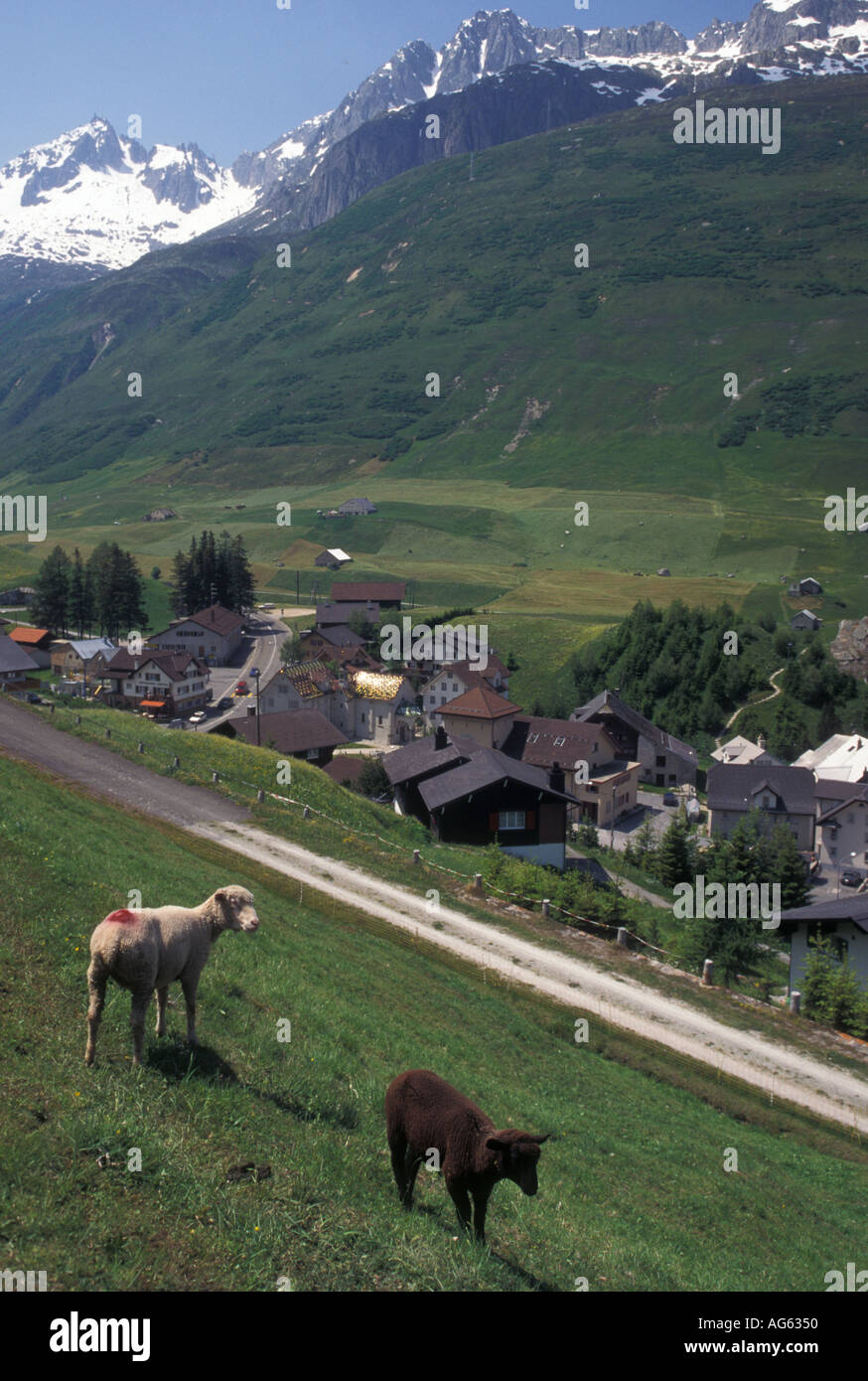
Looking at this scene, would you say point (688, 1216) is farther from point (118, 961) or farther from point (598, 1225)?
point (118, 961)

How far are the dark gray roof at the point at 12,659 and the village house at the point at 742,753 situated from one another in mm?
70605

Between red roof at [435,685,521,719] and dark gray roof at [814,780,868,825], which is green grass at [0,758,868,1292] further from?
red roof at [435,685,521,719]

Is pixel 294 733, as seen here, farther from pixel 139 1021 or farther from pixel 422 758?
pixel 139 1021

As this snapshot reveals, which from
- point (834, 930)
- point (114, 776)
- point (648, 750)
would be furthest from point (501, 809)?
point (648, 750)

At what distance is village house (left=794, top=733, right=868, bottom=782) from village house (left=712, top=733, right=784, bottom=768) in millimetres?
3955

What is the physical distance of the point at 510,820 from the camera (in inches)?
2447

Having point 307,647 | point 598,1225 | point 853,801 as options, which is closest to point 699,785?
point 853,801

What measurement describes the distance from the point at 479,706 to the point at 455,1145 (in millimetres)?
86149

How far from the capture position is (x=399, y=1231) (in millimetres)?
9617

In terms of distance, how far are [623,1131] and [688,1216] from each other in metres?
3.46

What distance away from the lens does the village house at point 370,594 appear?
168 metres

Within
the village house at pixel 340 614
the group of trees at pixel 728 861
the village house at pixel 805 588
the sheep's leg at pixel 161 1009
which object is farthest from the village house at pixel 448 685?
the sheep's leg at pixel 161 1009

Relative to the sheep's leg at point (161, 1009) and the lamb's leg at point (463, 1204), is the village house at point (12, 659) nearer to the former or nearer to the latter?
the sheep's leg at point (161, 1009)

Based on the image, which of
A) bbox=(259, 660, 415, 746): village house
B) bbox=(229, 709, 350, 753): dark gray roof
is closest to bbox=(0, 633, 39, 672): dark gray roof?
bbox=(229, 709, 350, 753): dark gray roof
